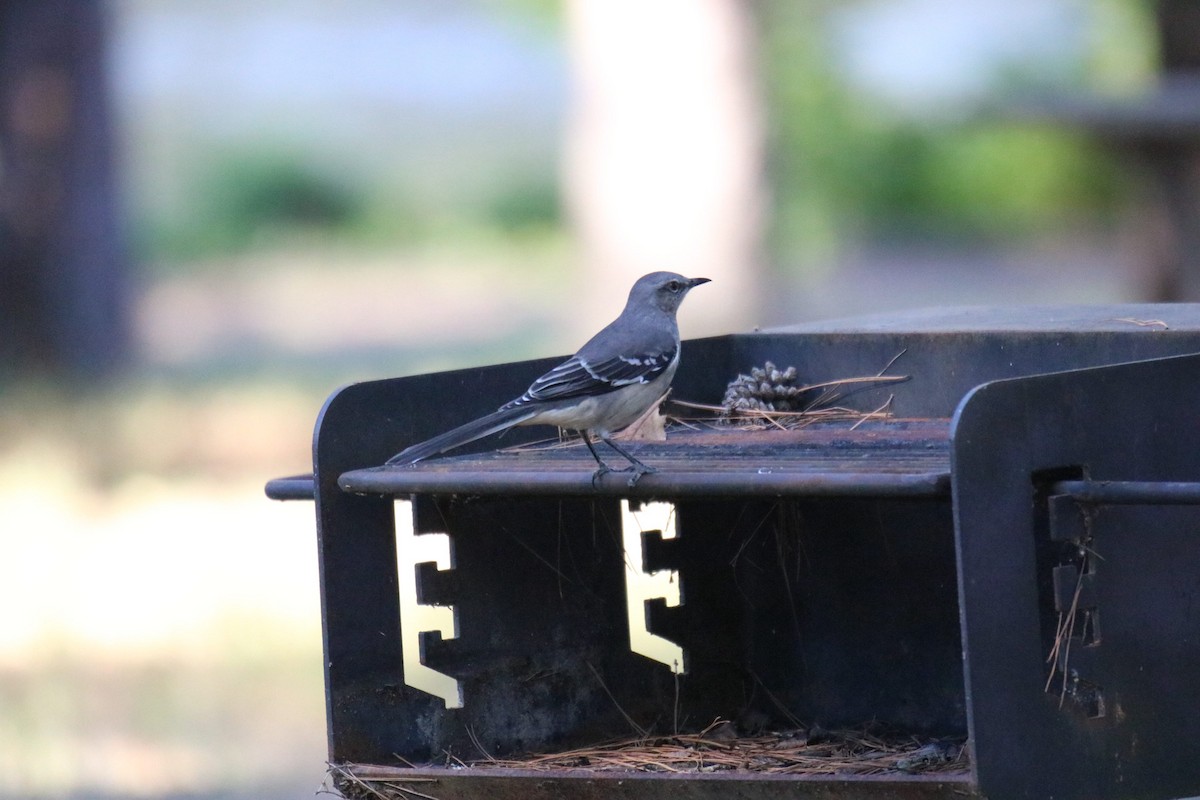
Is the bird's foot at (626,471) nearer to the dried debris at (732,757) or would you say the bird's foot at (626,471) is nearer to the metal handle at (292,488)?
the dried debris at (732,757)

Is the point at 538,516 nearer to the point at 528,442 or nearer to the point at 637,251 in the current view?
the point at 528,442

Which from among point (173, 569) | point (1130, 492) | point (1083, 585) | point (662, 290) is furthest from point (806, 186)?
point (1130, 492)

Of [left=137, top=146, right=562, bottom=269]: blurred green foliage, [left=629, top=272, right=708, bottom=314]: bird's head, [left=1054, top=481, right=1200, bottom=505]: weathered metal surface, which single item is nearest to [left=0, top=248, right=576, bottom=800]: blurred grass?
[left=629, top=272, right=708, bottom=314]: bird's head

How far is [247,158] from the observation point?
104 feet

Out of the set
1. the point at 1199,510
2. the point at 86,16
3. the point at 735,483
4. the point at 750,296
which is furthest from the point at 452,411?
the point at 86,16

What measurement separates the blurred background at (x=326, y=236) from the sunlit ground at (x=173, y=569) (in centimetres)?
Answer: 3

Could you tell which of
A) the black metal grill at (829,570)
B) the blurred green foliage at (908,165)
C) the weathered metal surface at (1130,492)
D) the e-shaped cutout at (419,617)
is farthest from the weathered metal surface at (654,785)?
the blurred green foliage at (908,165)

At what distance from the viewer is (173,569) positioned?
398 inches

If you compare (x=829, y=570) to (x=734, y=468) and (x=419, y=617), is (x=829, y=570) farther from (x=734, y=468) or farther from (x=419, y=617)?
(x=419, y=617)

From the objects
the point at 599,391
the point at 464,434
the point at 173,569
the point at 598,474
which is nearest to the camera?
the point at 598,474

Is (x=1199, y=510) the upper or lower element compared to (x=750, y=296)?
lower

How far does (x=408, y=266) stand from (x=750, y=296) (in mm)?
18347

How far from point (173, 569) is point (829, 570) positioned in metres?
6.21

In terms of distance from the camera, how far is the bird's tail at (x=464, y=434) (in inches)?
157
